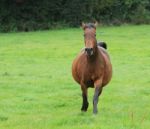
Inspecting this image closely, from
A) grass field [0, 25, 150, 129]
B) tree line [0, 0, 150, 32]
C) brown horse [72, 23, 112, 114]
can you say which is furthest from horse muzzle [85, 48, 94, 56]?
tree line [0, 0, 150, 32]

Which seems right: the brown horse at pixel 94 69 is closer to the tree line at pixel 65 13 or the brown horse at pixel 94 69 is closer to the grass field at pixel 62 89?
the grass field at pixel 62 89

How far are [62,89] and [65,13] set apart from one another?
25728 mm

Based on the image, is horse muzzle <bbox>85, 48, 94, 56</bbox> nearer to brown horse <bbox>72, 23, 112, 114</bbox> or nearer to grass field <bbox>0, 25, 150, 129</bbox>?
brown horse <bbox>72, 23, 112, 114</bbox>

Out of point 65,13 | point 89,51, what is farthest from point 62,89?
point 65,13

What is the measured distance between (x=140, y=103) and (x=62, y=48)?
14283 millimetres

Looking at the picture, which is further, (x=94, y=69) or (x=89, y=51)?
(x=94, y=69)

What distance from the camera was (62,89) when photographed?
14.7 meters

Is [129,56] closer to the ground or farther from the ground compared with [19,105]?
closer to the ground

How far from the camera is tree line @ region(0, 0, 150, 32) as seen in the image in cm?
3903

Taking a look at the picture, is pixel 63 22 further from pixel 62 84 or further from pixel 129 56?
pixel 62 84

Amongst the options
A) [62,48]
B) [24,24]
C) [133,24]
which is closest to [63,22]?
[24,24]

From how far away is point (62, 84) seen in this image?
51.2 ft

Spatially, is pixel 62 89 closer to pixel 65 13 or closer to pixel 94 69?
pixel 94 69

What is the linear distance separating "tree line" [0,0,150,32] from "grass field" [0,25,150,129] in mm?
9609
